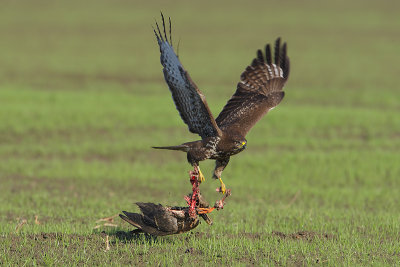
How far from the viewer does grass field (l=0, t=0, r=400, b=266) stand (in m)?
7.74

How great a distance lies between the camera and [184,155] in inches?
629

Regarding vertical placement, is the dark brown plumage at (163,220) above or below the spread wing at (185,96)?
below

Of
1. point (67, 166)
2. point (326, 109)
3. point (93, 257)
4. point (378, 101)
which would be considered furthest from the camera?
point (378, 101)

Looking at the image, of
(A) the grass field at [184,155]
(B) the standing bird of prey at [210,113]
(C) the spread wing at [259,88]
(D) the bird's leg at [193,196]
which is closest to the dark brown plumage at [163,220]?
(D) the bird's leg at [193,196]

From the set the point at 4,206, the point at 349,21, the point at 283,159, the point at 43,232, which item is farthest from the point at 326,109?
the point at 349,21

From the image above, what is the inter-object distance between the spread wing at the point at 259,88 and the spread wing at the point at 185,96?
39.0 inches

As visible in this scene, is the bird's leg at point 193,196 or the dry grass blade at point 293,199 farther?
the dry grass blade at point 293,199

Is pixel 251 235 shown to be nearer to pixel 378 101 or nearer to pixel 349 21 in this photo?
pixel 378 101

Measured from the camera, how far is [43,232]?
8.27 metres

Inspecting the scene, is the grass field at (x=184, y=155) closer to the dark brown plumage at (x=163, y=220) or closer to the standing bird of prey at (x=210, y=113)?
the dark brown plumage at (x=163, y=220)

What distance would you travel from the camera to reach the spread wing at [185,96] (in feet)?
25.3

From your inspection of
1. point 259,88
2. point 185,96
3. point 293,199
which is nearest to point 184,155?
point 293,199

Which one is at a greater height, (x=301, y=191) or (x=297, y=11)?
(x=297, y=11)

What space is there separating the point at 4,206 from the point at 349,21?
142 feet
